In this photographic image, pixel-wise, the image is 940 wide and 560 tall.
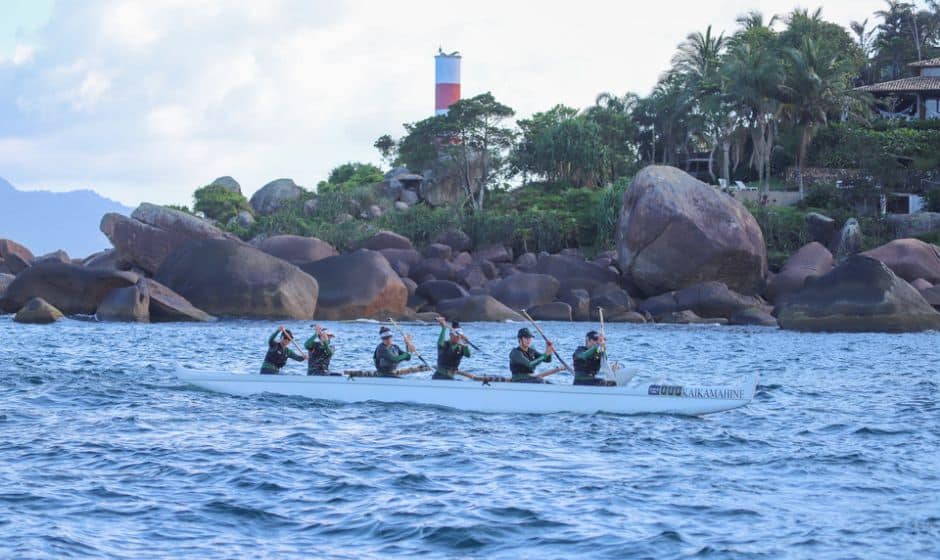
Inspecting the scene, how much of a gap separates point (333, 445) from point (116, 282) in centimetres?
2768

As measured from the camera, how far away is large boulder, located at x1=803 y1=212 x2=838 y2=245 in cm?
5838

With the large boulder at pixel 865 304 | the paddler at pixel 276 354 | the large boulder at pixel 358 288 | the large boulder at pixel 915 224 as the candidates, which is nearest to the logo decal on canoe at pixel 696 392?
the paddler at pixel 276 354

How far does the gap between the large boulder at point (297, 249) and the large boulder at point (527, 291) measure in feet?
24.6

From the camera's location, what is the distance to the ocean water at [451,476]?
41.2 feet

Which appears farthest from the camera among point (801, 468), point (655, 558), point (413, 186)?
point (413, 186)

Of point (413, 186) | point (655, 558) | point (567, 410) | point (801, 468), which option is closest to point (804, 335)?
point (567, 410)

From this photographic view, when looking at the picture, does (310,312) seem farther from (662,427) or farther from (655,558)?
(655,558)

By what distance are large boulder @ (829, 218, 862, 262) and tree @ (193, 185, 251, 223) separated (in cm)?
3889

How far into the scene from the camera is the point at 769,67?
64125 mm

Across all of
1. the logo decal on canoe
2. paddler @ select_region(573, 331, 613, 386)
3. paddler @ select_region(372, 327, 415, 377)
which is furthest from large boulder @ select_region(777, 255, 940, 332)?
paddler @ select_region(372, 327, 415, 377)

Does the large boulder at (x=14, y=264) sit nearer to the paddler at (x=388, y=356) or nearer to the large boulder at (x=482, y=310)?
the large boulder at (x=482, y=310)

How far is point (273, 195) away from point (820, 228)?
3578cm

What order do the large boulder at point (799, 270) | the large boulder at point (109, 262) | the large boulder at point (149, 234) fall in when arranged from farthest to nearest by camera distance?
the large boulder at point (109, 262)
the large boulder at point (149, 234)
the large boulder at point (799, 270)

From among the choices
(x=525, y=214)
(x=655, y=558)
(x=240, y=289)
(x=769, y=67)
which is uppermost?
(x=769, y=67)
